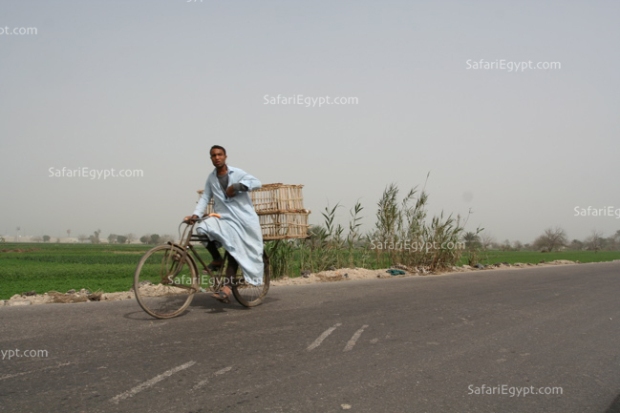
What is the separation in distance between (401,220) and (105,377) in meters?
14.5

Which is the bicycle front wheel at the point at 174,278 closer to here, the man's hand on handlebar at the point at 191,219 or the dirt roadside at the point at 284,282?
the man's hand on handlebar at the point at 191,219

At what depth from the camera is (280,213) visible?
8.81m

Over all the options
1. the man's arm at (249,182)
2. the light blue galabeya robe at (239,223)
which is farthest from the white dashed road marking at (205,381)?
the man's arm at (249,182)

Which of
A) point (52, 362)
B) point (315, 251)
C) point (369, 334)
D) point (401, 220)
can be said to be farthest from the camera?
point (401, 220)

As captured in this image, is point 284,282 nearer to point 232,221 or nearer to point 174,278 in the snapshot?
point 232,221

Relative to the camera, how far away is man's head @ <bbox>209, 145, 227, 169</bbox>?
295 inches

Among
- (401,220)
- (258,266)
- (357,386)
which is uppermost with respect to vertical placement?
(401,220)

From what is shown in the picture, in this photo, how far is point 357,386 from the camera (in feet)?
14.5

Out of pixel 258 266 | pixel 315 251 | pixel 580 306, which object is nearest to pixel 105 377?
pixel 258 266

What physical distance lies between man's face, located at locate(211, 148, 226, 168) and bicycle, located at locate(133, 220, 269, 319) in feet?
2.99

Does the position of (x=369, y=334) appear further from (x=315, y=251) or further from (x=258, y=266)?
(x=315, y=251)

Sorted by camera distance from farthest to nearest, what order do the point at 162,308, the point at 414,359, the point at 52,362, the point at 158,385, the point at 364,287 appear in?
1. the point at 364,287
2. the point at 162,308
3. the point at 414,359
4. the point at 52,362
5. the point at 158,385

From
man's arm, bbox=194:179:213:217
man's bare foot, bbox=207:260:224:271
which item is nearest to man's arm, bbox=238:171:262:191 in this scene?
man's arm, bbox=194:179:213:217

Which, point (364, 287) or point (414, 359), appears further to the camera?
point (364, 287)
